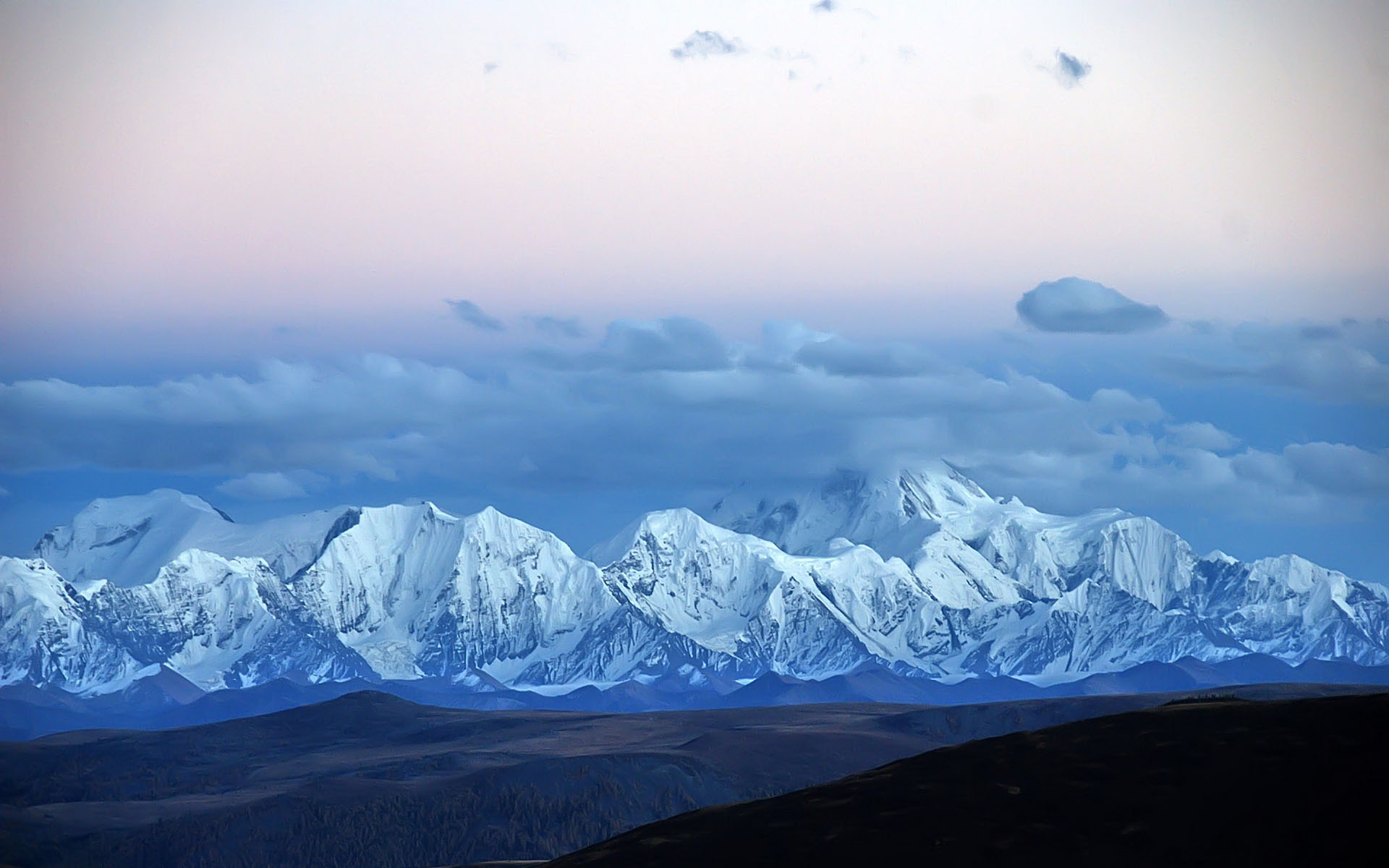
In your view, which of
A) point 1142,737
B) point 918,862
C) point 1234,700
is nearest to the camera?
point 918,862

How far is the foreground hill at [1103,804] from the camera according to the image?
69.2 meters

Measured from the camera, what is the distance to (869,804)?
82500 mm

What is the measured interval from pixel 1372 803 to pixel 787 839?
25.1 m

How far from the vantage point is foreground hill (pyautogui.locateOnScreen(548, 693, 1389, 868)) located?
69.2 m

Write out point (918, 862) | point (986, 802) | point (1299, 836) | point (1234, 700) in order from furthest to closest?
1. point (1234, 700)
2. point (986, 802)
3. point (918, 862)
4. point (1299, 836)

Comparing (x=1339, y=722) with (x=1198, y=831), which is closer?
(x=1198, y=831)

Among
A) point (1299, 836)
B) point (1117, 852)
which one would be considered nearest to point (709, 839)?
point (1117, 852)

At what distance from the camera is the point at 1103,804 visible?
248 feet

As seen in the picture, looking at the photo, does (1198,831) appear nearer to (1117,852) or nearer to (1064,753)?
(1117,852)

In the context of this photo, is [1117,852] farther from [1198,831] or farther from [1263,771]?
[1263,771]

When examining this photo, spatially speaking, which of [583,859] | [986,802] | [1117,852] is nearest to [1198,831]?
[1117,852]

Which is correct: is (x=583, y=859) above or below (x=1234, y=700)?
below

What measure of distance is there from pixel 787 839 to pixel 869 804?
5005mm

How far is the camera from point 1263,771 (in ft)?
248
